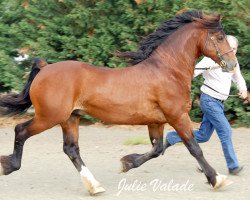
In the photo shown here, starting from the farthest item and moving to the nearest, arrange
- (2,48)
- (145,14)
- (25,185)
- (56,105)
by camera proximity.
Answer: (2,48)
(145,14)
(25,185)
(56,105)

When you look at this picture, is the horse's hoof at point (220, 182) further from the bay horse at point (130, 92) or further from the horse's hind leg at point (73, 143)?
the horse's hind leg at point (73, 143)

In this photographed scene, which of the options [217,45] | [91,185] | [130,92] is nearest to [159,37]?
[217,45]

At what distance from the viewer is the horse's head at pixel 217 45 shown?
7109 millimetres

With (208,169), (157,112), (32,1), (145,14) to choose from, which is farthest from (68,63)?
(32,1)

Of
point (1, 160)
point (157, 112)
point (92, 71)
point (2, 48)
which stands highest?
point (92, 71)

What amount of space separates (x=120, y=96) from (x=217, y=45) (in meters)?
1.27

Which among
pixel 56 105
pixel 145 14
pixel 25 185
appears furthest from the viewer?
pixel 145 14

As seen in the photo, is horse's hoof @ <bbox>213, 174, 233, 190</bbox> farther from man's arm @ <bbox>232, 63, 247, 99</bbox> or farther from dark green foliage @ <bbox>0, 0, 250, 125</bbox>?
dark green foliage @ <bbox>0, 0, 250, 125</bbox>

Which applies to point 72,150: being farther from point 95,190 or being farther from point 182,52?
point 182,52

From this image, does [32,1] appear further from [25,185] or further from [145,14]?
[25,185]

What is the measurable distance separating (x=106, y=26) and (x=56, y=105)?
5.30 meters

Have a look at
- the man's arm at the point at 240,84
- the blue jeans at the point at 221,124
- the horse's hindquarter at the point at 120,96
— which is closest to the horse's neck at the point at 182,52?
the horse's hindquarter at the point at 120,96

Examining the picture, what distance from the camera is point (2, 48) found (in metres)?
12.8

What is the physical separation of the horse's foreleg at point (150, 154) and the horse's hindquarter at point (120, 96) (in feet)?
1.59
